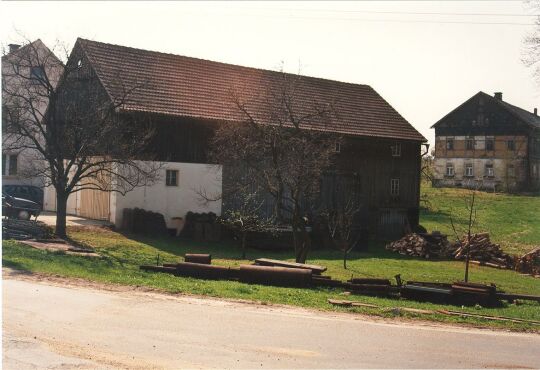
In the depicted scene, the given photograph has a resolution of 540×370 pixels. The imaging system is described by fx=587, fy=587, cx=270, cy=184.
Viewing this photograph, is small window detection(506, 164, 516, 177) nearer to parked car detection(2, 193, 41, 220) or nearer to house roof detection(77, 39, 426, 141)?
house roof detection(77, 39, 426, 141)

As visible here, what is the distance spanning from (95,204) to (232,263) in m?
11.9

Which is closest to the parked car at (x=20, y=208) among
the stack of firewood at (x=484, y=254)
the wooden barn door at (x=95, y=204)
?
the wooden barn door at (x=95, y=204)

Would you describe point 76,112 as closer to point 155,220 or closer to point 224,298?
point 155,220

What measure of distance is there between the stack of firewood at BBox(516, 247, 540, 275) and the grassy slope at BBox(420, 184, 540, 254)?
3.71m

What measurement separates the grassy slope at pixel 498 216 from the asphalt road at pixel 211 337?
72.8 ft

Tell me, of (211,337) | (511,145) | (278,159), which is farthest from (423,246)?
(511,145)

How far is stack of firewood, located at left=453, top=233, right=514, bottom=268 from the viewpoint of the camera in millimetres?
28891

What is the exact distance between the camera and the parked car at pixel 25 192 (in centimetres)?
3206

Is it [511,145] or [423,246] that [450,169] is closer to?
[511,145]

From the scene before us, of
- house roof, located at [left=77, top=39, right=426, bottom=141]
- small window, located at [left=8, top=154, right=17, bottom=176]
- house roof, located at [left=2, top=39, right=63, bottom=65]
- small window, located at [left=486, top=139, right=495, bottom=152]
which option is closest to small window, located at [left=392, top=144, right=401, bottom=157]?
house roof, located at [left=77, top=39, right=426, bottom=141]

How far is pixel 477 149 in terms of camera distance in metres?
64.0

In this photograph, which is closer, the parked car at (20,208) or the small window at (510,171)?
the parked car at (20,208)

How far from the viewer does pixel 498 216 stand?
4322 cm

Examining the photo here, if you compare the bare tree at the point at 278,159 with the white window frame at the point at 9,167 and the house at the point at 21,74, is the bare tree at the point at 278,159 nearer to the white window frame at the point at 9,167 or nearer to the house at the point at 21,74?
the house at the point at 21,74
